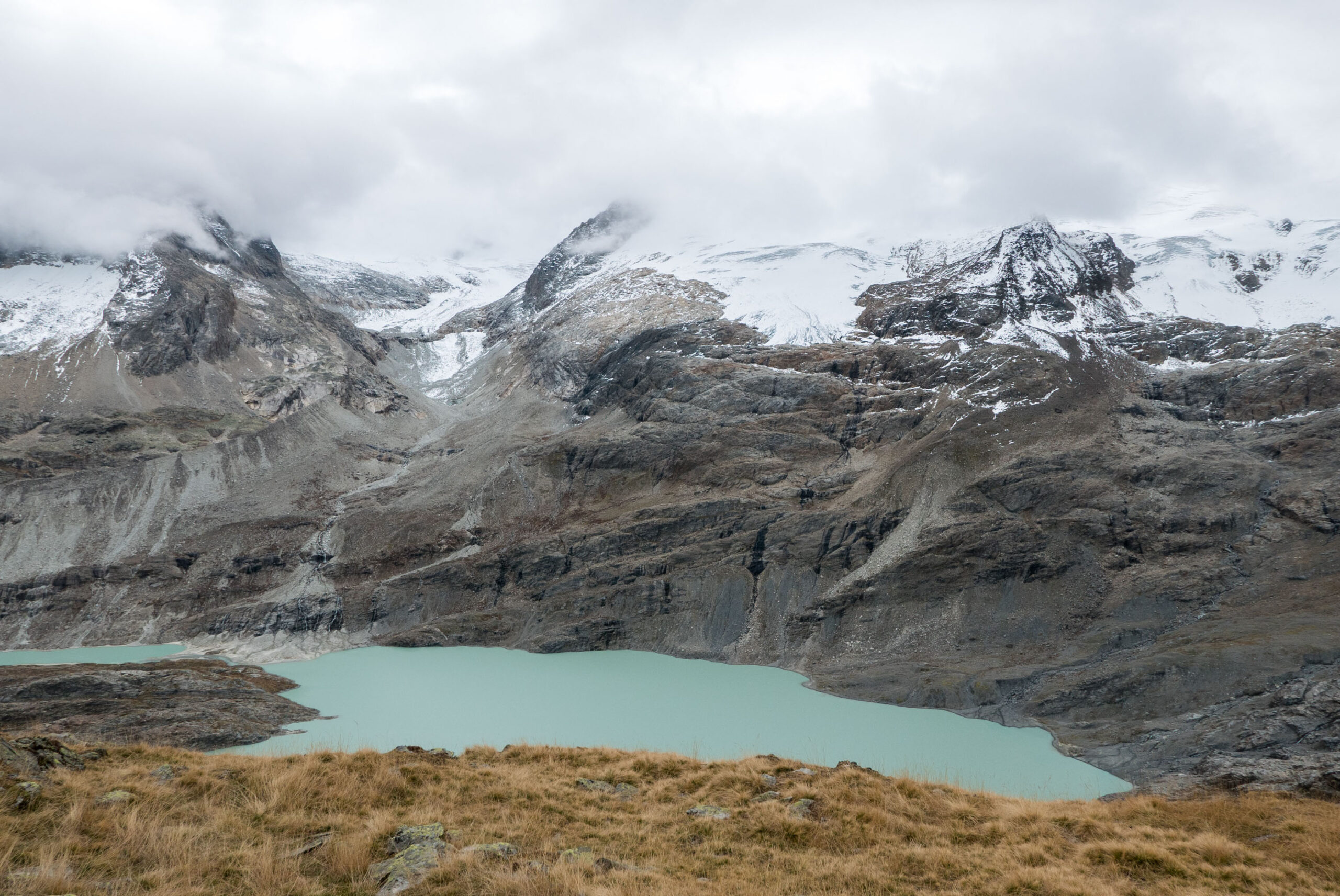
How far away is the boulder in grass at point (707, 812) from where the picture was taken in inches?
427

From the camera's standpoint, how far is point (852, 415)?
82.2 meters

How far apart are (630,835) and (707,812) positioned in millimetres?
1521

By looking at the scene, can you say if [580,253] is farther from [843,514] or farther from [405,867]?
[405,867]

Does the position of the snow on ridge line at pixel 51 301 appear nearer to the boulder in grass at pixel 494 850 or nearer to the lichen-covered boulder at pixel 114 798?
the lichen-covered boulder at pixel 114 798

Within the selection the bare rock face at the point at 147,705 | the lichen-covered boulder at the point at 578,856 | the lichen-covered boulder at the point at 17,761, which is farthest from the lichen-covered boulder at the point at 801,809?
the bare rock face at the point at 147,705

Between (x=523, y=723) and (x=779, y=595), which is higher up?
(x=779, y=595)

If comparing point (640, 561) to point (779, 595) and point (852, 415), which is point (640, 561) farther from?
point (852, 415)

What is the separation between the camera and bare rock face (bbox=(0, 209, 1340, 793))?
4419 cm

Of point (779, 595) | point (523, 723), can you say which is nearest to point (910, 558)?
point (779, 595)

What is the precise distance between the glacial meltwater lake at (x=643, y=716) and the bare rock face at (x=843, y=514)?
3.18m

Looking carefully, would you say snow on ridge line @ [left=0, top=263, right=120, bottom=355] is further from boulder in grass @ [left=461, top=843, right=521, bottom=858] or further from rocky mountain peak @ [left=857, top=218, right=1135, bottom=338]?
boulder in grass @ [left=461, top=843, right=521, bottom=858]

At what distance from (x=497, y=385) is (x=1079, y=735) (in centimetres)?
11830

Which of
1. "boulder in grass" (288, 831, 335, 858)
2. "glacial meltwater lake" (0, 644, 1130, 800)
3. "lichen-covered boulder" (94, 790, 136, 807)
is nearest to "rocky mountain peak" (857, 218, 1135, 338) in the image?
"glacial meltwater lake" (0, 644, 1130, 800)

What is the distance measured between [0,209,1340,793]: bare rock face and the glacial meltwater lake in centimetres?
318
